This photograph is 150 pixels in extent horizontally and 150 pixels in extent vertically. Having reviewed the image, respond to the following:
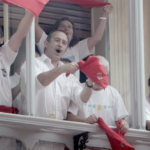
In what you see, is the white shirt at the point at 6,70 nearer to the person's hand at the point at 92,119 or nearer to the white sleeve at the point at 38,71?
the white sleeve at the point at 38,71

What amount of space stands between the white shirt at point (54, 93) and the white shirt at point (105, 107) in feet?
0.33

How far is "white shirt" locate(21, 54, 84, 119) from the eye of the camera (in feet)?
17.4

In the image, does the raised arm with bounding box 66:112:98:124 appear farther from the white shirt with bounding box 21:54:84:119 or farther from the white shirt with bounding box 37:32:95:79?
the white shirt with bounding box 37:32:95:79

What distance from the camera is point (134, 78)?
19.3 ft

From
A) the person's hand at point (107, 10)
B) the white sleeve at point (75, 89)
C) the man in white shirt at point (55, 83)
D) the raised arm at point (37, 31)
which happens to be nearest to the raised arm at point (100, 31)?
the person's hand at point (107, 10)

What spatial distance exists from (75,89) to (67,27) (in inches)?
28.7

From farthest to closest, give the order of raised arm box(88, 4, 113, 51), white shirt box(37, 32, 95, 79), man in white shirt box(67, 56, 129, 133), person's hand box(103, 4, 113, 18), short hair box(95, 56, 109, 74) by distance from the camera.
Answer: person's hand box(103, 4, 113, 18) → raised arm box(88, 4, 113, 51) → short hair box(95, 56, 109, 74) → white shirt box(37, 32, 95, 79) → man in white shirt box(67, 56, 129, 133)

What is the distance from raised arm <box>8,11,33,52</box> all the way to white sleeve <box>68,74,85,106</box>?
68 cm

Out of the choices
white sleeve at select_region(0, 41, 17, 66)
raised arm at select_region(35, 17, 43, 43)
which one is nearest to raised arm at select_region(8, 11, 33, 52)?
white sleeve at select_region(0, 41, 17, 66)

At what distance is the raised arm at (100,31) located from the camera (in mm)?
5977

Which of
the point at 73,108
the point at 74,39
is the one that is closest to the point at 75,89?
the point at 73,108

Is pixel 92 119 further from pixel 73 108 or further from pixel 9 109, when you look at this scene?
pixel 9 109

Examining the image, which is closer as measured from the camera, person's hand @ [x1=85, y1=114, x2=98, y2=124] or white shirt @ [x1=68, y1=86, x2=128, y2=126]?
person's hand @ [x1=85, y1=114, x2=98, y2=124]

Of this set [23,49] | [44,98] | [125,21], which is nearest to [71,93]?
[44,98]
